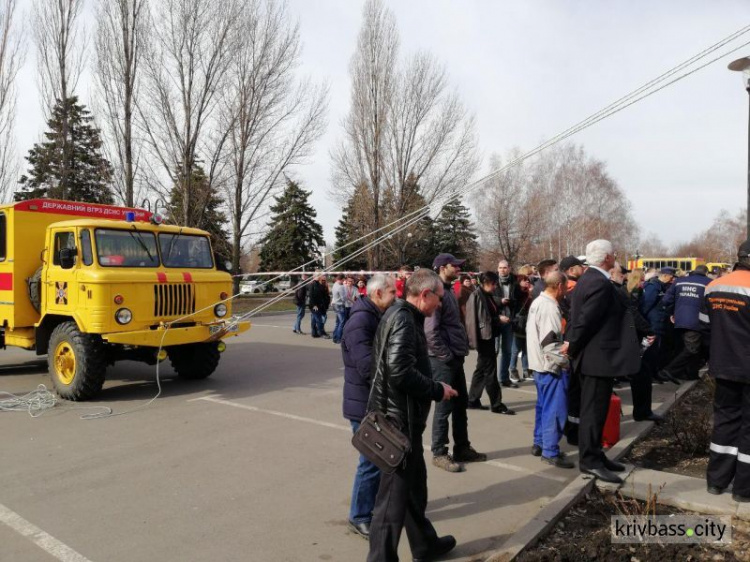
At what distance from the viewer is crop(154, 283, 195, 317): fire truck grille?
787 centimetres

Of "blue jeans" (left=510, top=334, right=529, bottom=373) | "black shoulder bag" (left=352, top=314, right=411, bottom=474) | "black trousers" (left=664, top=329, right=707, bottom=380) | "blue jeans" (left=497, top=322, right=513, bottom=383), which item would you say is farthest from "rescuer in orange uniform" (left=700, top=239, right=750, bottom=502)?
"blue jeans" (left=510, top=334, right=529, bottom=373)

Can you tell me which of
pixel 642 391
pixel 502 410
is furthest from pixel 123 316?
pixel 642 391

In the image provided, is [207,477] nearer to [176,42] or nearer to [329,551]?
[329,551]

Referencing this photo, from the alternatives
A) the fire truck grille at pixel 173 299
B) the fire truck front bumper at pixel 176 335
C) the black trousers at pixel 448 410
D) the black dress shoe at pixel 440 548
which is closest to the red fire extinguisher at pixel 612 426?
the black trousers at pixel 448 410

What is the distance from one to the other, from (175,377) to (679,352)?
8.93 m

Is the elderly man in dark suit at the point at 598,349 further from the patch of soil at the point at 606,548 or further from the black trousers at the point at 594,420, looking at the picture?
the patch of soil at the point at 606,548

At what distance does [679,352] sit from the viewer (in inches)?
366

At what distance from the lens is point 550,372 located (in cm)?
512

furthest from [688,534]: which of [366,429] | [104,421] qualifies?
[104,421]

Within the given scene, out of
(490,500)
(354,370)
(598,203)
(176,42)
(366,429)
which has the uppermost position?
(176,42)

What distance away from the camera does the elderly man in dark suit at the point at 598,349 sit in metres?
4.52

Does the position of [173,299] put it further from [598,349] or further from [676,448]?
[676,448]

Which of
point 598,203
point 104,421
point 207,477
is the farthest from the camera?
point 598,203

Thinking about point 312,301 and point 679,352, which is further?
point 312,301
